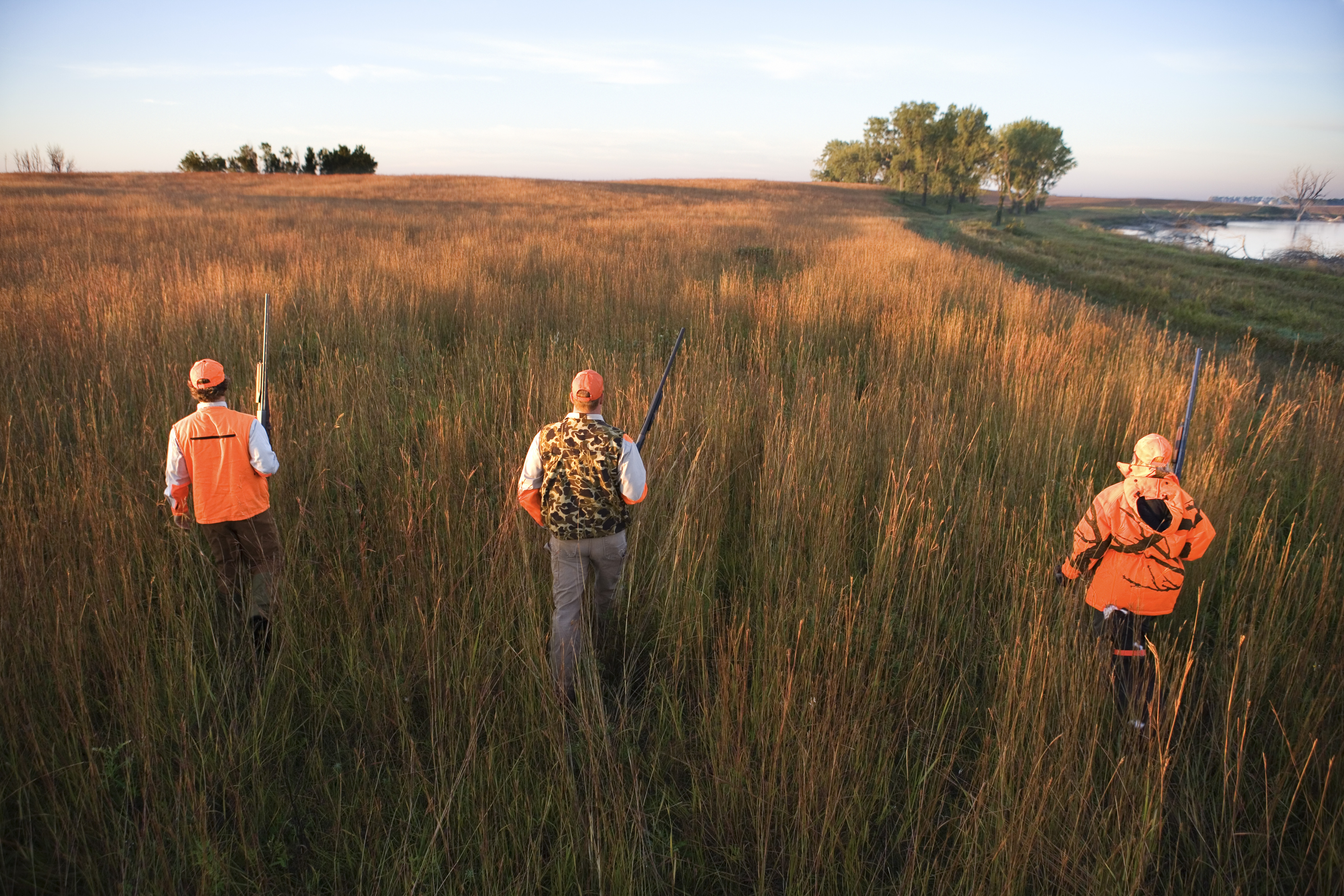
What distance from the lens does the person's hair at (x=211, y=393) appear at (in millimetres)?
2441

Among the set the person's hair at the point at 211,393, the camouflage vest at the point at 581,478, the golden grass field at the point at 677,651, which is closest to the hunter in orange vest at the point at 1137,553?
the golden grass field at the point at 677,651

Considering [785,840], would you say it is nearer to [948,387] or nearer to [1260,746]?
[1260,746]

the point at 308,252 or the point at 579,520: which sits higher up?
the point at 308,252

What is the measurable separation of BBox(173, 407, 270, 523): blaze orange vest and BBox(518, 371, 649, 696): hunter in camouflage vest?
1.09 meters

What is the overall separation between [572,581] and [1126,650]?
85.1 inches

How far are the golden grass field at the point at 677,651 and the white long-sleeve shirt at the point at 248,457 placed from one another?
217mm

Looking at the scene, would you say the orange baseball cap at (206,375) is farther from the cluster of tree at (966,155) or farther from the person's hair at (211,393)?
the cluster of tree at (966,155)

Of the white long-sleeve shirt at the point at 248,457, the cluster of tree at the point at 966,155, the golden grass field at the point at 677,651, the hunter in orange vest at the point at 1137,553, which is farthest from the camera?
the cluster of tree at the point at 966,155

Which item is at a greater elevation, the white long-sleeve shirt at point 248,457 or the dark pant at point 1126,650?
the white long-sleeve shirt at point 248,457

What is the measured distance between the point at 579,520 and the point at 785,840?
4.13 feet

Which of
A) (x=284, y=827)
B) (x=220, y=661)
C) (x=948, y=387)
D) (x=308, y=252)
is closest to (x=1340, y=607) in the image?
(x=948, y=387)

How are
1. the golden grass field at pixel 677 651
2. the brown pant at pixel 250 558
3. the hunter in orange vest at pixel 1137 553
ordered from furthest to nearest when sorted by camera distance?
the brown pant at pixel 250 558 < the hunter in orange vest at pixel 1137 553 < the golden grass field at pixel 677 651

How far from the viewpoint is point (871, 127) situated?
77062 mm

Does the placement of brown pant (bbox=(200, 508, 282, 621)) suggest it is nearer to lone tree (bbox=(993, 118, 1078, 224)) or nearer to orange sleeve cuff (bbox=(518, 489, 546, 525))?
orange sleeve cuff (bbox=(518, 489, 546, 525))
